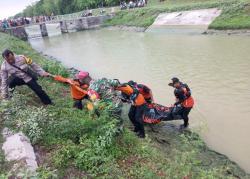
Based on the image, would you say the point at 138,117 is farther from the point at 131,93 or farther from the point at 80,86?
the point at 80,86

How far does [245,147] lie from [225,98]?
141 inches

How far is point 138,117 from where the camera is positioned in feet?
27.3

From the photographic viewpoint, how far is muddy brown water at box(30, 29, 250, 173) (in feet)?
29.4

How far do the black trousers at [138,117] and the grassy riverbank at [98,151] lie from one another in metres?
0.42

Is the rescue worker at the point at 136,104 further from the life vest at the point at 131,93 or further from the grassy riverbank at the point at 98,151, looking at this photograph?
the grassy riverbank at the point at 98,151

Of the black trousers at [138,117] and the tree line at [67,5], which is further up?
the black trousers at [138,117]

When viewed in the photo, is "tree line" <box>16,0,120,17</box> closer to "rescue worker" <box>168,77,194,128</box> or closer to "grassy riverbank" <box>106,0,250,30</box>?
"grassy riverbank" <box>106,0,250,30</box>

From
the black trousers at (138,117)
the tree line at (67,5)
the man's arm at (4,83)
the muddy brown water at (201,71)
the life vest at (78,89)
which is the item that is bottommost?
the tree line at (67,5)

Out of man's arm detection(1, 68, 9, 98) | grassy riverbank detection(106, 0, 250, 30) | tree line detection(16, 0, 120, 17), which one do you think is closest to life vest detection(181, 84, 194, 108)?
Result: man's arm detection(1, 68, 9, 98)

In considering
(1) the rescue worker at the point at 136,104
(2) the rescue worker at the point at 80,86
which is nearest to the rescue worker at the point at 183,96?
(1) the rescue worker at the point at 136,104

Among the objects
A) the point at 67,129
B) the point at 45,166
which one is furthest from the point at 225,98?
the point at 45,166

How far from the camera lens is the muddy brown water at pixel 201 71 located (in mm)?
8972

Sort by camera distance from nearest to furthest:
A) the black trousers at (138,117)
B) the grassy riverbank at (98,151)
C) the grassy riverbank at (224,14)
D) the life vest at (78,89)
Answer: the grassy riverbank at (98,151) < the black trousers at (138,117) < the life vest at (78,89) < the grassy riverbank at (224,14)

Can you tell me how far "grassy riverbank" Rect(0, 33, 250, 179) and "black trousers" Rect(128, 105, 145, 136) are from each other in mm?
419
